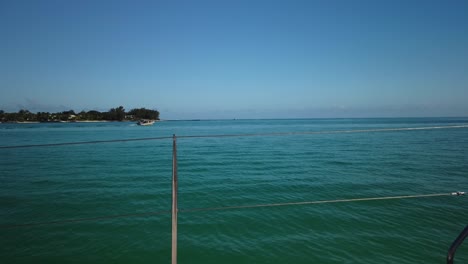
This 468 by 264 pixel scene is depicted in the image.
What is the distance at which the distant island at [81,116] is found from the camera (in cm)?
11262

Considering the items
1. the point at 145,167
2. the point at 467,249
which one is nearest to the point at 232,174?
the point at 145,167

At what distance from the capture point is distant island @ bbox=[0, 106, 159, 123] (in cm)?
11262

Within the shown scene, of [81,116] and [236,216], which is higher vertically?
[81,116]

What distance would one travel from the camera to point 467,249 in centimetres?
463

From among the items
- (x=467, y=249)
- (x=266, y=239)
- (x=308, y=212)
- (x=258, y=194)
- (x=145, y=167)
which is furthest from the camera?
(x=145, y=167)

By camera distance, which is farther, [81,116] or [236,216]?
[81,116]

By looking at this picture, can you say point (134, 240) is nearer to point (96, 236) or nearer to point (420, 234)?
point (96, 236)

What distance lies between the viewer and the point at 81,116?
126 meters

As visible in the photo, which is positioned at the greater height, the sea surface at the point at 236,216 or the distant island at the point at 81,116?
the distant island at the point at 81,116

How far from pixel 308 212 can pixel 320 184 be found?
3.11m

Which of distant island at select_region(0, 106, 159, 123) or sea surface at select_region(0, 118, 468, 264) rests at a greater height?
distant island at select_region(0, 106, 159, 123)

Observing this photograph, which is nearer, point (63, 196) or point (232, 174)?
point (63, 196)

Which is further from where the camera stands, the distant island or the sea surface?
the distant island

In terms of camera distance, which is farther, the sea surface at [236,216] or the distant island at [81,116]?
the distant island at [81,116]
